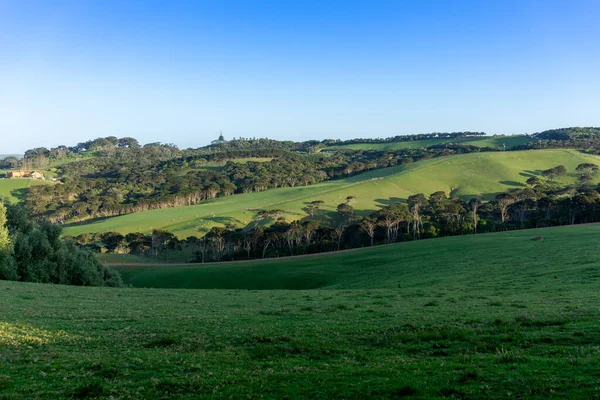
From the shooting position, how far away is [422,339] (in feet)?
48.9

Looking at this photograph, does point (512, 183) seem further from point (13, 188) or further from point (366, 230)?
point (13, 188)

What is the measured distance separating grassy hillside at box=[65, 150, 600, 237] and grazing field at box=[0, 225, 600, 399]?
288ft

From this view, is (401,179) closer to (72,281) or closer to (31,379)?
(72,281)

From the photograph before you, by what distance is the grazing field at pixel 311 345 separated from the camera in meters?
10.1

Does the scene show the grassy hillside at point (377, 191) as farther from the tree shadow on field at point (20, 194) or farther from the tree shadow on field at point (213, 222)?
the tree shadow on field at point (20, 194)

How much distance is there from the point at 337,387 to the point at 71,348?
360 inches

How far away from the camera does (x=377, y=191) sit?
14562 cm

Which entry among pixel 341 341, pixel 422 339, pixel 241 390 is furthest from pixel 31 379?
pixel 422 339

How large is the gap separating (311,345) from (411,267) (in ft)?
114

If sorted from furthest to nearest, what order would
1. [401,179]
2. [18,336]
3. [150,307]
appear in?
1. [401,179]
2. [150,307]
3. [18,336]

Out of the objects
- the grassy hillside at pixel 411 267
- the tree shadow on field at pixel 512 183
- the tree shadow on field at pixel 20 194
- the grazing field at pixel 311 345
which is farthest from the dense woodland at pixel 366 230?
the tree shadow on field at pixel 20 194

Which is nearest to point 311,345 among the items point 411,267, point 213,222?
point 411,267

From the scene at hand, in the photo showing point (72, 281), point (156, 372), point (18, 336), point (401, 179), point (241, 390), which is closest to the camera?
point (241, 390)

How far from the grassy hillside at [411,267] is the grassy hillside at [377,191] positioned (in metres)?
46.5
